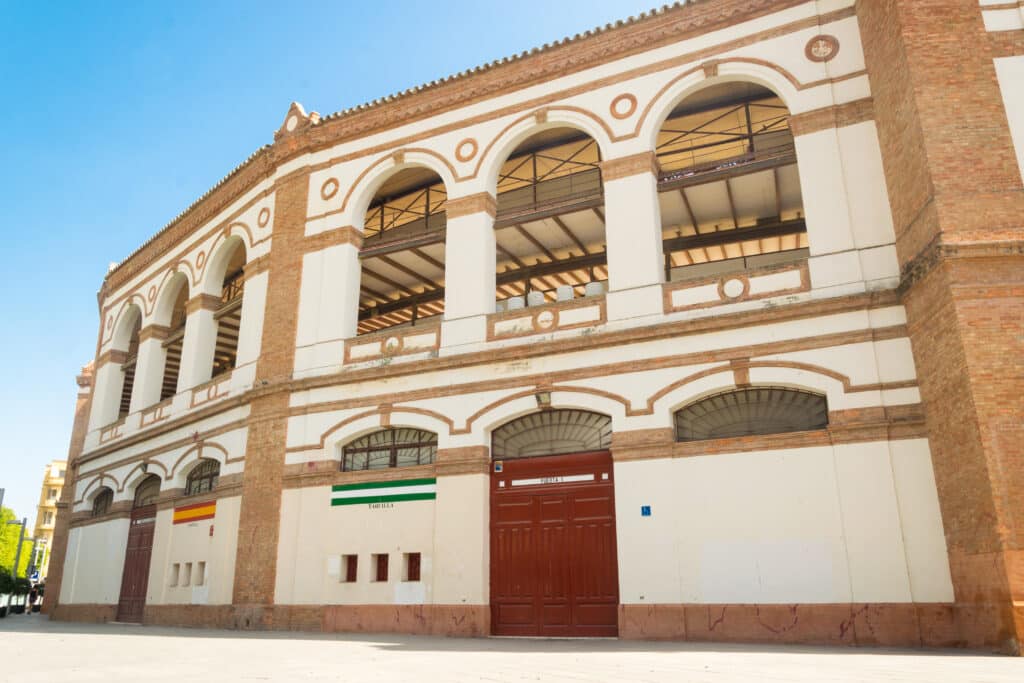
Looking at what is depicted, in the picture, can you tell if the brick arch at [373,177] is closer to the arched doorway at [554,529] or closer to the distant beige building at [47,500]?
the arched doorway at [554,529]

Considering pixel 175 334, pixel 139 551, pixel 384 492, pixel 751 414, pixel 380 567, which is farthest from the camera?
pixel 175 334

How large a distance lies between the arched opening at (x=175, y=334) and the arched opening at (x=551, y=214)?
10436 millimetres

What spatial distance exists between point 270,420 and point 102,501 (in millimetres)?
10610

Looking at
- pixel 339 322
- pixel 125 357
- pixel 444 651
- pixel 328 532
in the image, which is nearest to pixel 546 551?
pixel 444 651

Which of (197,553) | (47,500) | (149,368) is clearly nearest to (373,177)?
(197,553)

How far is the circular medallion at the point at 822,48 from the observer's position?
532 inches

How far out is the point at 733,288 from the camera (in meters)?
13.1

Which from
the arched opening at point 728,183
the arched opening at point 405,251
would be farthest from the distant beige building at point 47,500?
the arched opening at point 728,183

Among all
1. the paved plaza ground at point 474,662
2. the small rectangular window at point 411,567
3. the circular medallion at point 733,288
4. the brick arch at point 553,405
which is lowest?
the paved plaza ground at point 474,662

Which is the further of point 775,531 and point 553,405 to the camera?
point 553,405

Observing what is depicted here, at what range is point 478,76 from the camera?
55.3 feet

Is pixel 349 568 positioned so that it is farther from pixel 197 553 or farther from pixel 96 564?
pixel 96 564

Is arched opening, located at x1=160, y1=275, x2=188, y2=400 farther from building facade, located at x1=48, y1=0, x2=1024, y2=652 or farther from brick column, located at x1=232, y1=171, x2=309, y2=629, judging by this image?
brick column, located at x1=232, y1=171, x2=309, y2=629

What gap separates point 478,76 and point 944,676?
554 inches
